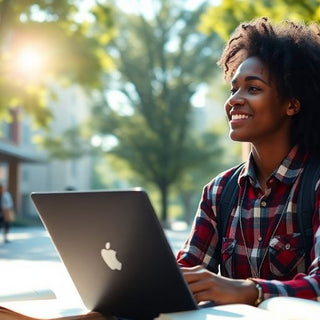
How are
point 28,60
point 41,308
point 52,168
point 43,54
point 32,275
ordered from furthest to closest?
point 52,168, point 43,54, point 28,60, point 32,275, point 41,308

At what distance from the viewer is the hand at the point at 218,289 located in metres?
2.09

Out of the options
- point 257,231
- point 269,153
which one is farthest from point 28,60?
point 257,231

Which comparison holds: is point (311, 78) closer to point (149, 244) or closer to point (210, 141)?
point (149, 244)

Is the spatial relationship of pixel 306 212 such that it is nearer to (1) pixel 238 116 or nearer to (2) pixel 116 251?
(1) pixel 238 116

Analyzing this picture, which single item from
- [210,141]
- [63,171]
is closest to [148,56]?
[210,141]

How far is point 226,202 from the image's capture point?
8.93 ft

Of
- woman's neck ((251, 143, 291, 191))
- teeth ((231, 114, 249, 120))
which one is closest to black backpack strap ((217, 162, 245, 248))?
woman's neck ((251, 143, 291, 191))

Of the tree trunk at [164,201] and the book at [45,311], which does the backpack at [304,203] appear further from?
the tree trunk at [164,201]

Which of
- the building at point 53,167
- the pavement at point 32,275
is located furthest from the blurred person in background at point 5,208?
the building at point 53,167

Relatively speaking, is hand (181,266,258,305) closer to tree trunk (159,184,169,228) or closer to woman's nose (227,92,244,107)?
woman's nose (227,92,244,107)

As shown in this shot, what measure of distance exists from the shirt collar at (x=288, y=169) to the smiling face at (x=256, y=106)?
0.30 feet

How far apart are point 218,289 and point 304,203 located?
505mm

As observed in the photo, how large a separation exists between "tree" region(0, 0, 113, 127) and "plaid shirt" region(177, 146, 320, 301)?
14775mm

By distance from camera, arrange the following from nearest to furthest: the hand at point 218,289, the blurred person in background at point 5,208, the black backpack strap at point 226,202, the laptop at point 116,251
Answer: the laptop at point 116,251, the hand at point 218,289, the black backpack strap at point 226,202, the blurred person in background at point 5,208
